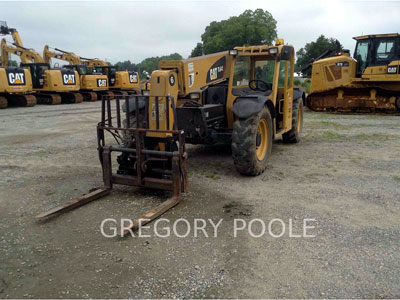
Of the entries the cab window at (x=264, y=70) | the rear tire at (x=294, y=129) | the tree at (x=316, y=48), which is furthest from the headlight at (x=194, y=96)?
the tree at (x=316, y=48)

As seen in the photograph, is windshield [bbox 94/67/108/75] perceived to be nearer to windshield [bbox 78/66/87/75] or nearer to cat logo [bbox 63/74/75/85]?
windshield [bbox 78/66/87/75]

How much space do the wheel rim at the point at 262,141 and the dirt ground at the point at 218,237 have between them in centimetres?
37

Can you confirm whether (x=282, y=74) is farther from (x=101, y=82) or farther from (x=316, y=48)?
(x=316, y=48)

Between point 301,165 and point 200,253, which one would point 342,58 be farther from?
point 200,253

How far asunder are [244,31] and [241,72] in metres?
55.7

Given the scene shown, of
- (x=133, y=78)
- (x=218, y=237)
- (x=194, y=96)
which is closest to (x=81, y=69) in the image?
(x=133, y=78)

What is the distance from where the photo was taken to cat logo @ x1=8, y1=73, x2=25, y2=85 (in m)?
18.1

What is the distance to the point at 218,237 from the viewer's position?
154 inches

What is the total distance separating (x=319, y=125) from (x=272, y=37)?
5379cm

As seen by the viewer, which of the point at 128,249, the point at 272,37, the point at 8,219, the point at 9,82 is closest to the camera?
the point at 128,249

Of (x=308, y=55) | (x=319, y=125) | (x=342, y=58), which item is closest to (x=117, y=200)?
(x=319, y=125)

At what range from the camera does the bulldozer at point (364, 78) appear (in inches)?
562

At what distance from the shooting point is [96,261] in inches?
135

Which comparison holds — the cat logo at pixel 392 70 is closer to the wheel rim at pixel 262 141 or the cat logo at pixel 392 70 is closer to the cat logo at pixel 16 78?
the wheel rim at pixel 262 141
